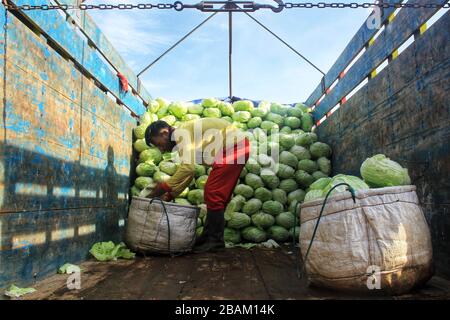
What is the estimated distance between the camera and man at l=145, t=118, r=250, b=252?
3809 millimetres

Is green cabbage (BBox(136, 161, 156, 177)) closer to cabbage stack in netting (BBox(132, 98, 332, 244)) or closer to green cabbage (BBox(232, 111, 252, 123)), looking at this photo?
cabbage stack in netting (BBox(132, 98, 332, 244))

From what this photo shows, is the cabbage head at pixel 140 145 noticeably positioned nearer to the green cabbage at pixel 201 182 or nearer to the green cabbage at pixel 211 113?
the green cabbage at pixel 201 182

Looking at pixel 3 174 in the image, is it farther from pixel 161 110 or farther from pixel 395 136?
pixel 161 110

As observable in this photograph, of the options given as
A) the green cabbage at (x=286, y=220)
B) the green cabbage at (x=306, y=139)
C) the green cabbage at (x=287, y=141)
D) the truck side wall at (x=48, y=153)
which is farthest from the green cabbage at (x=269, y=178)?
the truck side wall at (x=48, y=153)

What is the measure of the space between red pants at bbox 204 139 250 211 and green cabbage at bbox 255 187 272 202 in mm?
756

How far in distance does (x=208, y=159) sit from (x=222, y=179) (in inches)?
12.2

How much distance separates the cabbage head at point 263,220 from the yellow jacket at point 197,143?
95 centimetres

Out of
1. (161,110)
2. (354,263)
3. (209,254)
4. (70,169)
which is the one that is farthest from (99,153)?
(354,263)

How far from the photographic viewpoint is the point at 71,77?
3.01 m

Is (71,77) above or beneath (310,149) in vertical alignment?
above

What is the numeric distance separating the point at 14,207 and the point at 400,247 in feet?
6.98

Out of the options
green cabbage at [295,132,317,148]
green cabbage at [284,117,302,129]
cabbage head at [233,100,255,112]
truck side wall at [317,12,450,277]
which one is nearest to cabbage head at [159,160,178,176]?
cabbage head at [233,100,255,112]

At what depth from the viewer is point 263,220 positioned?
4.45 m

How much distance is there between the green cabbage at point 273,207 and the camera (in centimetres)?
455
